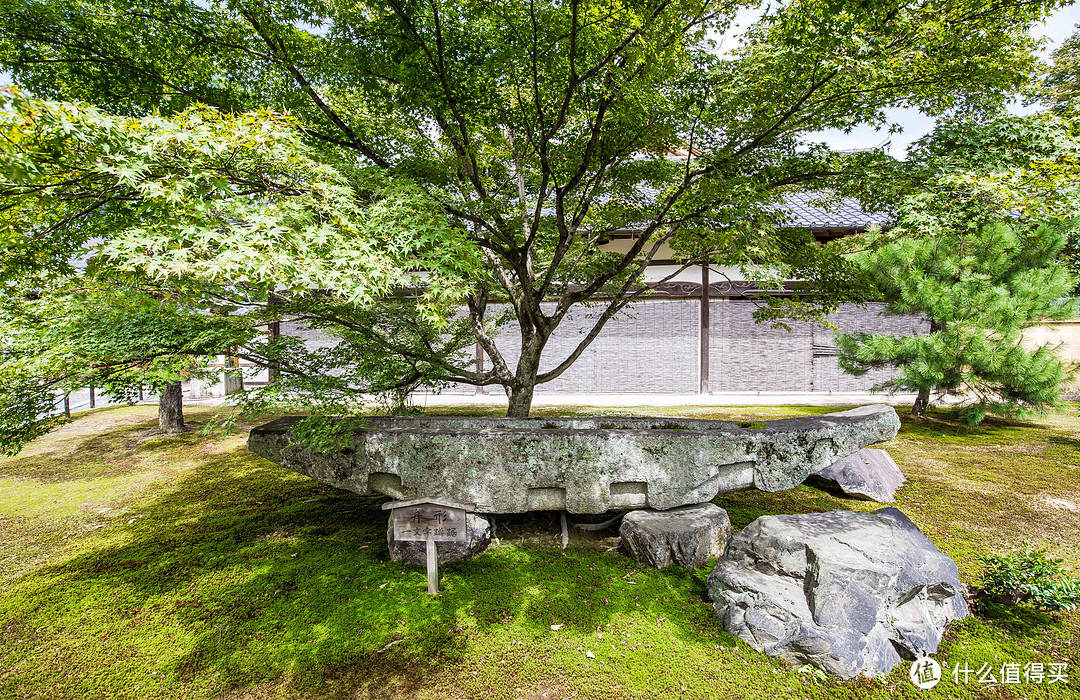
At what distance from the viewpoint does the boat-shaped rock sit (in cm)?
364

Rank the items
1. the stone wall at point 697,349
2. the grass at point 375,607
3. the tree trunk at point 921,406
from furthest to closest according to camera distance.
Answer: the stone wall at point 697,349 < the tree trunk at point 921,406 < the grass at point 375,607

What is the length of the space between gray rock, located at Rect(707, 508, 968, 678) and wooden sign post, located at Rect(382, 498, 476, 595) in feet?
5.52

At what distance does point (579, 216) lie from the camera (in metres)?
4.40

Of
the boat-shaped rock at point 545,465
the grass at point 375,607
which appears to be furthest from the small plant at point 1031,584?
the boat-shaped rock at point 545,465

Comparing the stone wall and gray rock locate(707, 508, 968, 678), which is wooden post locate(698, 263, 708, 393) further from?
gray rock locate(707, 508, 968, 678)

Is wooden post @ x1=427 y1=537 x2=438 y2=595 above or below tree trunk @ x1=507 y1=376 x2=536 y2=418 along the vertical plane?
below

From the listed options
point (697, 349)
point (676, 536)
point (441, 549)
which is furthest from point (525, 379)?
point (697, 349)

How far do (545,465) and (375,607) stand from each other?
1.46 m

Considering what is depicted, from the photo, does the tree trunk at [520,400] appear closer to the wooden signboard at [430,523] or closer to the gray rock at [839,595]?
the wooden signboard at [430,523]

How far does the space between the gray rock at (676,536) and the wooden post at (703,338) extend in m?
7.27

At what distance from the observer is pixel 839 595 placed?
2.55m

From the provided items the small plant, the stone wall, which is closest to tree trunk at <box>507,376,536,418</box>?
the small plant

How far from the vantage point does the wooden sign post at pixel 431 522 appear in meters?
3.17

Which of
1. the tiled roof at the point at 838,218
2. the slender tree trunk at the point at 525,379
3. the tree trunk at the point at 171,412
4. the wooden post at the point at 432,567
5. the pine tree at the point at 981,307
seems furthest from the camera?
the tiled roof at the point at 838,218
